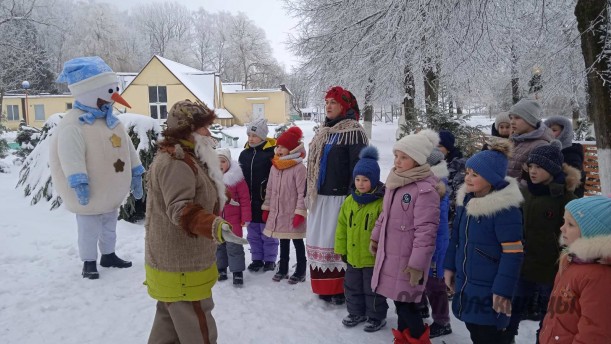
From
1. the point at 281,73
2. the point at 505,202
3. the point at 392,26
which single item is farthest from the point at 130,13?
the point at 505,202

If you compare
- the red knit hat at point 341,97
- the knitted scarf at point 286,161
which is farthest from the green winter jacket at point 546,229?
the knitted scarf at point 286,161

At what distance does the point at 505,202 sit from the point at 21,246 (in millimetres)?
5546

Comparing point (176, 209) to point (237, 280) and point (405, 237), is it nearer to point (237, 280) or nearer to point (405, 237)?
point (405, 237)

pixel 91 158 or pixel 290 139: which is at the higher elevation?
pixel 290 139

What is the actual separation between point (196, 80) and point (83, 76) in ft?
106

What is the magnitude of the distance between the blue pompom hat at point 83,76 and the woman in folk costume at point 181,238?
8.08 ft

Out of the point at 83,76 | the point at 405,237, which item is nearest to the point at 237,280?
the point at 405,237

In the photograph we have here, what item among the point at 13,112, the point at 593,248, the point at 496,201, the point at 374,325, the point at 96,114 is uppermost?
the point at 13,112

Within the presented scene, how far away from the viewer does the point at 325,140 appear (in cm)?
436

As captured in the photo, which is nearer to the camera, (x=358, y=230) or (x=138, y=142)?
(x=358, y=230)

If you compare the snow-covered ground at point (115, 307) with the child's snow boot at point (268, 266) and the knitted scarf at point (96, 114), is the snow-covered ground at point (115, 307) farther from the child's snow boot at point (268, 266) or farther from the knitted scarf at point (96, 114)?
the knitted scarf at point (96, 114)

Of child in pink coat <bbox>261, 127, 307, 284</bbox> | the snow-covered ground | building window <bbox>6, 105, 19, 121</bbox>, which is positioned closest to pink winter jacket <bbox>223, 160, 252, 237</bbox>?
child in pink coat <bbox>261, 127, 307, 284</bbox>

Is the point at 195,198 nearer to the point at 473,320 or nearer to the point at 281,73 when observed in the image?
the point at 473,320

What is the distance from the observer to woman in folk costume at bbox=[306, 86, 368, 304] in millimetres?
4262
